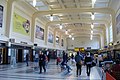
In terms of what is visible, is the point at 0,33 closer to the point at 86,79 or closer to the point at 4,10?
the point at 4,10

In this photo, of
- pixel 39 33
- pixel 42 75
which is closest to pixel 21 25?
pixel 39 33

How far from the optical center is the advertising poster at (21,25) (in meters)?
20.2

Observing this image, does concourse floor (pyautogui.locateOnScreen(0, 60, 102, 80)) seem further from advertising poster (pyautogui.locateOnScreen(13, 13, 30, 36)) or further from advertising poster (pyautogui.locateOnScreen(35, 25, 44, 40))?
advertising poster (pyautogui.locateOnScreen(35, 25, 44, 40))

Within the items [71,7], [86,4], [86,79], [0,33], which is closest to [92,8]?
[86,4]

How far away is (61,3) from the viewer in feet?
67.6

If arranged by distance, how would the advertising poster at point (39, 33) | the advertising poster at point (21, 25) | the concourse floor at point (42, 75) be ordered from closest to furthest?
the concourse floor at point (42, 75), the advertising poster at point (21, 25), the advertising poster at point (39, 33)

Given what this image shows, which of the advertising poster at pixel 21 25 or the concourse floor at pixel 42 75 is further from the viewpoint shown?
the advertising poster at pixel 21 25

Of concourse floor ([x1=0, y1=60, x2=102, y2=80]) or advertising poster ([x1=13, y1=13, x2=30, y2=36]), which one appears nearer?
concourse floor ([x1=0, y1=60, x2=102, y2=80])

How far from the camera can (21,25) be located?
2191 cm

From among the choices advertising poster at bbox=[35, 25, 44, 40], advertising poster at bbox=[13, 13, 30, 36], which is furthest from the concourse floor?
advertising poster at bbox=[35, 25, 44, 40]

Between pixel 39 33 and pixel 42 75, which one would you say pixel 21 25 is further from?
pixel 42 75

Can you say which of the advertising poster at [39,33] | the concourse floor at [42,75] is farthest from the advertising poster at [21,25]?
the concourse floor at [42,75]

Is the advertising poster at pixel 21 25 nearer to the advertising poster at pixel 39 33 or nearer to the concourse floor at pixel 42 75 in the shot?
the advertising poster at pixel 39 33

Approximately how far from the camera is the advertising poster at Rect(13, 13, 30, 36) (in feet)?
66.2
